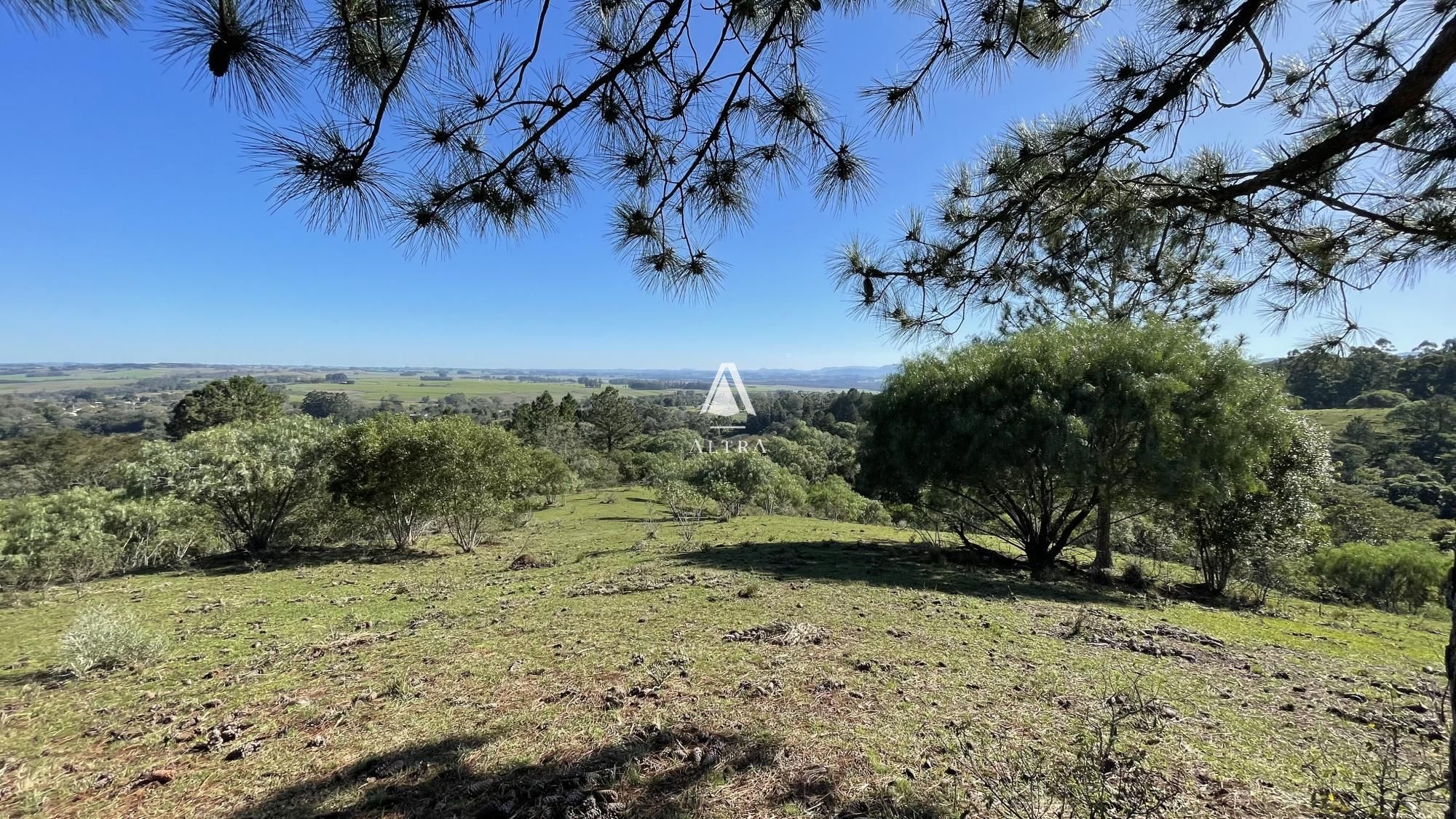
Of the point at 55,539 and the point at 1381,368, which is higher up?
the point at 1381,368

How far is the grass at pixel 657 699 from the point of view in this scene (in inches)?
102

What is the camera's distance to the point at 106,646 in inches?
183

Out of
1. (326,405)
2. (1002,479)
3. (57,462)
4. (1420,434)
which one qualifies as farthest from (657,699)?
(326,405)

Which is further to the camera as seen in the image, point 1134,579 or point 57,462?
point 57,462

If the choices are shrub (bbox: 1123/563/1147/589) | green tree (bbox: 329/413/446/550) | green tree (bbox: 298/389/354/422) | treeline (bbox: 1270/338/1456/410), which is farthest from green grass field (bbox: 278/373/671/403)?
treeline (bbox: 1270/338/1456/410)

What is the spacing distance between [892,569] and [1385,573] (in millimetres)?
13932

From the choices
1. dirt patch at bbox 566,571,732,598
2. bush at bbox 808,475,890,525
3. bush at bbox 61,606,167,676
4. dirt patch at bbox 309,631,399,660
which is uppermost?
bush at bbox 61,606,167,676

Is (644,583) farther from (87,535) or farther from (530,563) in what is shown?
(87,535)

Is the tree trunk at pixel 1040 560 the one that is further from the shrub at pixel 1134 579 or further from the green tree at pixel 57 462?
the green tree at pixel 57 462

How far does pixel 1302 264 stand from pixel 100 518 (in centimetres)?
1740

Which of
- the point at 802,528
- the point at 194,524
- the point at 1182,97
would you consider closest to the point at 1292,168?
the point at 1182,97

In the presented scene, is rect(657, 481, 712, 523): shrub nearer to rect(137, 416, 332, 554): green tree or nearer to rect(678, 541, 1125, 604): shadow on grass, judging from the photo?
rect(678, 541, 1125, 604): shadow on grass

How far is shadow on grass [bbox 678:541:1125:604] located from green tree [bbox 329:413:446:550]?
6.45m

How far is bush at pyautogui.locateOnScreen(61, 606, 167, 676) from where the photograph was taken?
14.8 feet
